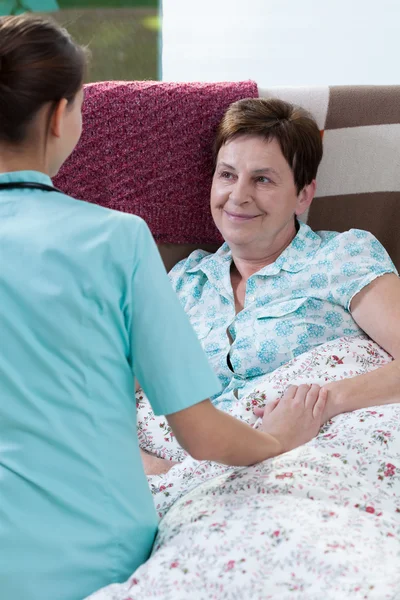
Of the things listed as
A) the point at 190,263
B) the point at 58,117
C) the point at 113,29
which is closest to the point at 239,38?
the point at 113,29

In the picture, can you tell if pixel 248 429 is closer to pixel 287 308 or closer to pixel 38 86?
pixel 38 86

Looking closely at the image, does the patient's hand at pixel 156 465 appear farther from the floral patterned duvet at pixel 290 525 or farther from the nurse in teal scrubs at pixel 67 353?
the nurse in teal scrubs at pixel 67 353

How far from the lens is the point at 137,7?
298 cm

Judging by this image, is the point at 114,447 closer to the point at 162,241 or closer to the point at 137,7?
the point at 162,241

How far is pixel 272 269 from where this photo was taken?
1860 millimetres

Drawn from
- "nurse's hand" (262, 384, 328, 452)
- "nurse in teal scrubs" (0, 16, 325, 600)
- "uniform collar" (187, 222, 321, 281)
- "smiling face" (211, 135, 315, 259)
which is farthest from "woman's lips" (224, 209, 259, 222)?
"nurse in teal scrubs" (0, 16, 325, 600)

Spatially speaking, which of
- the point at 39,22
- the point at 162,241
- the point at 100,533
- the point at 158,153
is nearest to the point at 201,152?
the point at 158,153

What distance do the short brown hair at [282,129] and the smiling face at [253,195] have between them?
2 centimetres

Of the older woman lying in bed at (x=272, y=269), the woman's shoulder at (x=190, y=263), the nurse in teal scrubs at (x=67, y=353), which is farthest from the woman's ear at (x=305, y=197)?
the nurse in teal scrubs at (x=67, y=353)

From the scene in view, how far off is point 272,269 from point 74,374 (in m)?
0.97

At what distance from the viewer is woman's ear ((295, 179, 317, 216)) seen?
196 cm

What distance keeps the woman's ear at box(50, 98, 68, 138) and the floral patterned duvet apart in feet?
1.90

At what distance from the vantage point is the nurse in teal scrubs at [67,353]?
931 millimetres

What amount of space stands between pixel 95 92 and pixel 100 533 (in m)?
1.26
